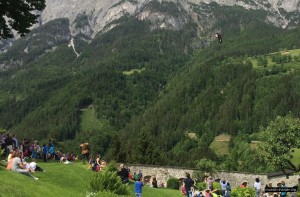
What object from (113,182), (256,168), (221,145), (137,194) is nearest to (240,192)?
(137,194)

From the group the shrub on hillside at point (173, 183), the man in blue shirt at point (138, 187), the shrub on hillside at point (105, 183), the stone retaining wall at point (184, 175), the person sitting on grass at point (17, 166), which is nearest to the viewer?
the shrub on hillside at point (105, 183)

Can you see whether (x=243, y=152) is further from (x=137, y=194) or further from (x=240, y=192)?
(x=137, y=194)

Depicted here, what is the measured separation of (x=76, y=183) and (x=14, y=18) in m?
11.8

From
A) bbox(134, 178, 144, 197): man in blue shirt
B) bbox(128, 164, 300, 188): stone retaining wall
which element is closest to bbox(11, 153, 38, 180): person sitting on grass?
bbox(134, 178, 144, 197): man in blue shirt

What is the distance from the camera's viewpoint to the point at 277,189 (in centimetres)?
2047

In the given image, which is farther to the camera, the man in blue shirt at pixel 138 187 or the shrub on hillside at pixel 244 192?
the shrub on hillside at pixel 244 192

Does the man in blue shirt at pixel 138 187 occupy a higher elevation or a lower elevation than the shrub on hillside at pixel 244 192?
higher

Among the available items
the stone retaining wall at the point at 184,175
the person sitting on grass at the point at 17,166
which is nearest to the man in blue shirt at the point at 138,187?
the person sitting on grass at the point at 17,166

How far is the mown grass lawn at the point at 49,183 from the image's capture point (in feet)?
62.8

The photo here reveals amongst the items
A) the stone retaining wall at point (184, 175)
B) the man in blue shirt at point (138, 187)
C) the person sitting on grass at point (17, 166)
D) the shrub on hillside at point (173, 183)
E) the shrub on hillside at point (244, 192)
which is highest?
the person sitting on grass at point (17, 166)

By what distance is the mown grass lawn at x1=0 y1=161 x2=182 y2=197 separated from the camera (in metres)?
19.1

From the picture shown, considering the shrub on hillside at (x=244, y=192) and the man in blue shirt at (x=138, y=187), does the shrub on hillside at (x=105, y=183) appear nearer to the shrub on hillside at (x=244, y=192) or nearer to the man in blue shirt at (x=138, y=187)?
the man in blue shirt at (x=138, y=187)

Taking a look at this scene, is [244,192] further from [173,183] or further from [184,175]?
[184,175]

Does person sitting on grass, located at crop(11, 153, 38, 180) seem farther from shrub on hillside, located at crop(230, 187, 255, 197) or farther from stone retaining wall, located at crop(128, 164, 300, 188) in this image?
stone retaining wall, located at crop(128, 164, 300, 188)
